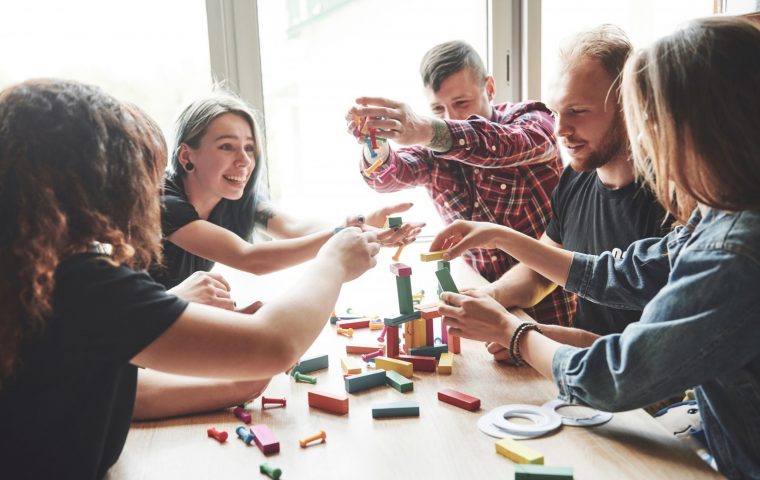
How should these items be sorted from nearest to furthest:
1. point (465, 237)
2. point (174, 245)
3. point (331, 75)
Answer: point (465, 237) < point (174, 245) < point (331, 75)

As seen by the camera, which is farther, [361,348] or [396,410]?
[361,348]

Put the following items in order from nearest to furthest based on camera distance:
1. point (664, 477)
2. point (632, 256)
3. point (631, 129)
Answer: point (664, 477), point (631, 129), point (632, 256)

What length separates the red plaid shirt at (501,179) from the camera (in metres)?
1.87

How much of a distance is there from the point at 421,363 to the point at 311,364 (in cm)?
22

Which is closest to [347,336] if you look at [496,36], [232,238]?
[232,238]

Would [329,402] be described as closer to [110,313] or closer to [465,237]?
[110,313]

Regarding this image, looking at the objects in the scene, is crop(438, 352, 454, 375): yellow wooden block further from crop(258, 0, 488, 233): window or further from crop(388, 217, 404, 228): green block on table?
crop(258, 0, 488, 233): window

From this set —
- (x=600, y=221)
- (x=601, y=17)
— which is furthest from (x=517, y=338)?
(x=601, y=17)

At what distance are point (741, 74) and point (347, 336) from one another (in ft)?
3.12

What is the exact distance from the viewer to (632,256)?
1.28m

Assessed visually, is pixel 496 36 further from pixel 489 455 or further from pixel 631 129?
pixel 489 455

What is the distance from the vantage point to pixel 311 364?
4.01 feet

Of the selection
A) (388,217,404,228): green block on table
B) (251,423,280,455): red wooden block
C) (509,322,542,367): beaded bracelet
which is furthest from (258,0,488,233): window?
(251,423,280,455): red wooden block

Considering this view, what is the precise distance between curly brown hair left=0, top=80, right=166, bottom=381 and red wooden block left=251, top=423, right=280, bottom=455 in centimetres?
32
